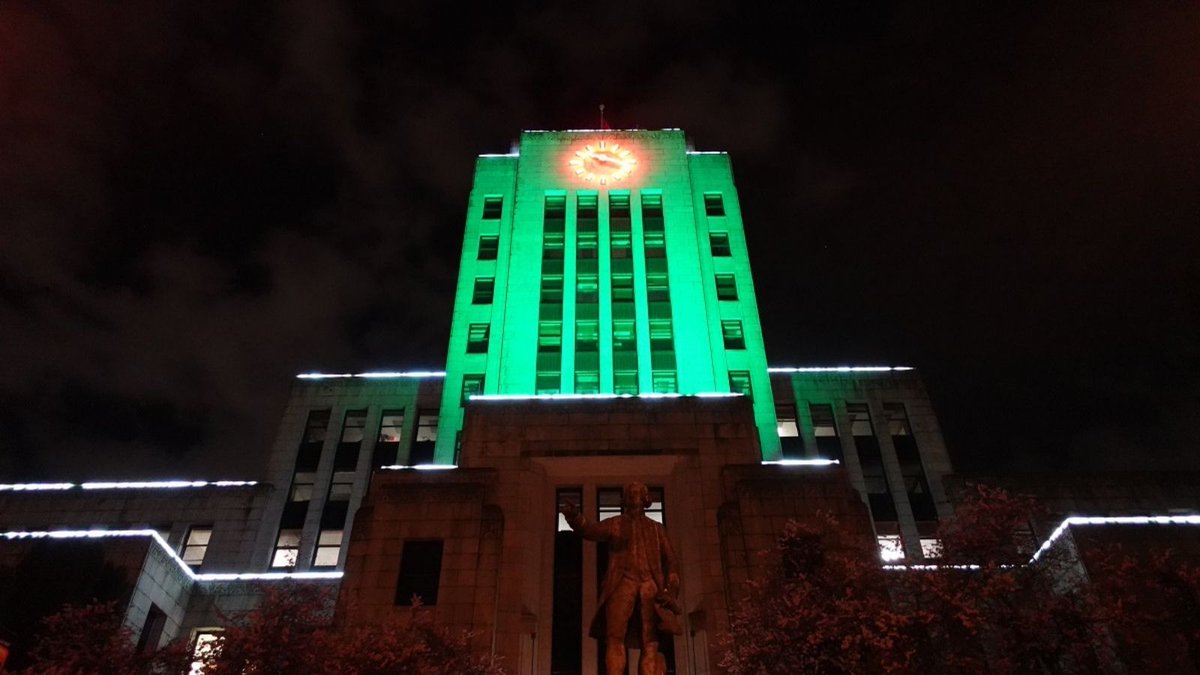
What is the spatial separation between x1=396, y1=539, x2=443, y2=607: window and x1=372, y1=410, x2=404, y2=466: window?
→ 24126 millimetres

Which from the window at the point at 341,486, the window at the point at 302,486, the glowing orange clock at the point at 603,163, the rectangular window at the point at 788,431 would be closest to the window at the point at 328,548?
the window at the point at 341,486

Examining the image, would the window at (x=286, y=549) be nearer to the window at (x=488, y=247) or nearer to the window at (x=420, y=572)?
the window at (x=420, y=572)

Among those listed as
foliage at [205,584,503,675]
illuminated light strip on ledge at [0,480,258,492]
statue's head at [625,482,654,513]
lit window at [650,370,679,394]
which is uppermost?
lit window at [650,370,679,394]

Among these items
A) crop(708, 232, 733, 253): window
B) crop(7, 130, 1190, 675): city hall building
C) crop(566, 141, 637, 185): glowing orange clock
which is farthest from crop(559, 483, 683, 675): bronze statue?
crop(566, 141, 637, 185): glowing orange clock

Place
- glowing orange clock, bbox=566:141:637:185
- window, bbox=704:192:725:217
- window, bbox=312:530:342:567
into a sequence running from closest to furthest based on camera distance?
window, bbox=312:530:342:567
window, bbox=704:192:725:217
glowing orange clock, bbox=566:141:637:185

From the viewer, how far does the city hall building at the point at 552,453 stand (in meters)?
32.3

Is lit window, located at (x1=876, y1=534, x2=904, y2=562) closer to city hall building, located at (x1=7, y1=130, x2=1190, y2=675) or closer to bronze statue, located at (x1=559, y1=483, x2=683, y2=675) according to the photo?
city hall building, located at (x1=7, y1=130, x2=1190, y2=675)

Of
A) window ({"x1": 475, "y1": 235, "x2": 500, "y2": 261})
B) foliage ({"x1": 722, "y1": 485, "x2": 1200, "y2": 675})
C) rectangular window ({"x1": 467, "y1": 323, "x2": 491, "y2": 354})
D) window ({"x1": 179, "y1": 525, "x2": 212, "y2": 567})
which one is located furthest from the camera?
window ({"x1": 475, "y1": 235, "x2": 500, "y2": 261})

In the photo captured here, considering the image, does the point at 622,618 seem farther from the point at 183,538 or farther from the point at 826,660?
the point at 183,538

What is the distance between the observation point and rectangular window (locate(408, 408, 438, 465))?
2218 inches

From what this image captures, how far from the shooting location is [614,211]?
6109cm

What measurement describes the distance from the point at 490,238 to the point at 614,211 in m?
10.1

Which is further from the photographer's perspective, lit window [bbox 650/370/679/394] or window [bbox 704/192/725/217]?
window [bbox 704/192/725/217]

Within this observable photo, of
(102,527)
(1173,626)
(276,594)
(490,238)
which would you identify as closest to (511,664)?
(276,594)
